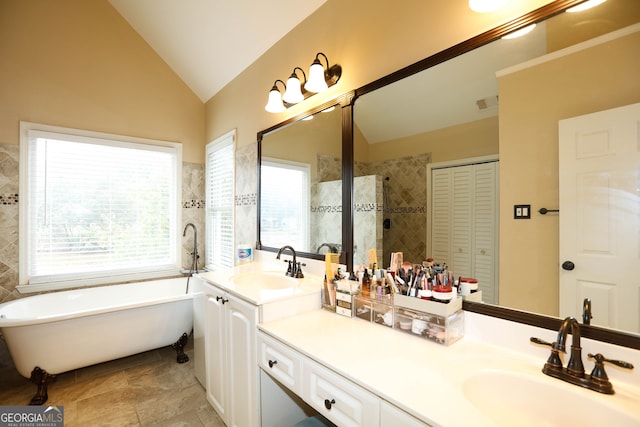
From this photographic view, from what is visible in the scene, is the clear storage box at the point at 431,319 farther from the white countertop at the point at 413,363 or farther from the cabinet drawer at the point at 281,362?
the cabinet drawer at the point at 281,362

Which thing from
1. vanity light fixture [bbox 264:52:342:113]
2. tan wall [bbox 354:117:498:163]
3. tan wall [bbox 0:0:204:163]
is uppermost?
tan wall [bbox 0:0:204:163]

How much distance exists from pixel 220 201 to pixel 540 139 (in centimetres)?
301

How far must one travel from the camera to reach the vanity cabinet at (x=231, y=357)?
4.80 feet

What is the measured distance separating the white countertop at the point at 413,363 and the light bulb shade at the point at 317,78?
4.54 feet

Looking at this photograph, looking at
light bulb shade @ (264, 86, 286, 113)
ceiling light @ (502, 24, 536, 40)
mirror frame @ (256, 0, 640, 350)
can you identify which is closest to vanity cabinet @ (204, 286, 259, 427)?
mirror frame @ (256, 0, 640, 350)

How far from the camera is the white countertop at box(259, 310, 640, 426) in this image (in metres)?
0.76

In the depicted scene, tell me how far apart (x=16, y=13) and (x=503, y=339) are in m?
4.36

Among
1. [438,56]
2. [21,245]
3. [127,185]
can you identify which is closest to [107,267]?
[21,245]

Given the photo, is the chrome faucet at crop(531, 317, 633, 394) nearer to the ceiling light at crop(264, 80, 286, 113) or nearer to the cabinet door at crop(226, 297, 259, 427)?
the cabinet door at crop(226, 297, 259, 427)

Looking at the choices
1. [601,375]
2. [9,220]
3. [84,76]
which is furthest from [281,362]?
[84,76]

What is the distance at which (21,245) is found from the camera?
2.64 metres

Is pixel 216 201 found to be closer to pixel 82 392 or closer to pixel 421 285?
pixel 82 392

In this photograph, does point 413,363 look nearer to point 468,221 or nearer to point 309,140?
point 468,221

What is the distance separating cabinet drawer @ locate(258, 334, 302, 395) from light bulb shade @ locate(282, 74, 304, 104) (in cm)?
151
